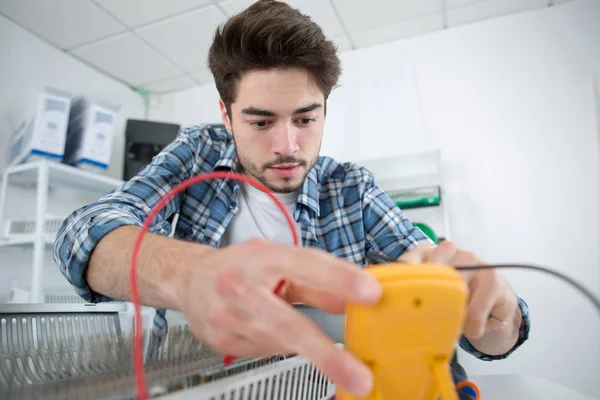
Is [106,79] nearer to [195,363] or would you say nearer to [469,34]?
[469,34]

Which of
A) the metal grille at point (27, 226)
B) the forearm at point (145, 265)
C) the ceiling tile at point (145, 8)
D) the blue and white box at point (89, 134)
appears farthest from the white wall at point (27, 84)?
the forearm at point (145, 265)

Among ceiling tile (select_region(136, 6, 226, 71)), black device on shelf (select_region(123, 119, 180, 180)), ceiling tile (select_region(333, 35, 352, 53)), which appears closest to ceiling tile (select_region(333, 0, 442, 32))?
ceiling tile (select_region(333, 35, 352, 53))

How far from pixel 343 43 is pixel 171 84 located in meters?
1.42

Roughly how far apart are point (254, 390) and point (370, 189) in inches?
31.0

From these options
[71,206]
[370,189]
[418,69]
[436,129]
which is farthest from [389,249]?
[71,206]

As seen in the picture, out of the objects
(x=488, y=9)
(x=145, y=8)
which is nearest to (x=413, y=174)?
(x=488, y=9)

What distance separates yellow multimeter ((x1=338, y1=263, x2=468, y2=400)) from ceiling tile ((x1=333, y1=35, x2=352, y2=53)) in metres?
2.44

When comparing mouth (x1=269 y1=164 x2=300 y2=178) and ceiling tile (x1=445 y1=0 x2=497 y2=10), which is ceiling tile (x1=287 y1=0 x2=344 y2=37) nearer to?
ceiling tile (x1=445 y1=0 x2=497 y2=10)

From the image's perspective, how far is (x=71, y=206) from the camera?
2486 millimetres

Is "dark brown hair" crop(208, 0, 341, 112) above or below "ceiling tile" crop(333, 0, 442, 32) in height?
below

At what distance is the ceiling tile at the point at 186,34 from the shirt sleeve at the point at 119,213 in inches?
60.9

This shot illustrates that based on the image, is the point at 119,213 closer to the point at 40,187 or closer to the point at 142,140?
the point at 40,187

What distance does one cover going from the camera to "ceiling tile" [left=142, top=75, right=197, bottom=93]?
3037 millimetres

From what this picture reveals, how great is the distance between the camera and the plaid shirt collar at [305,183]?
3.39 feet
